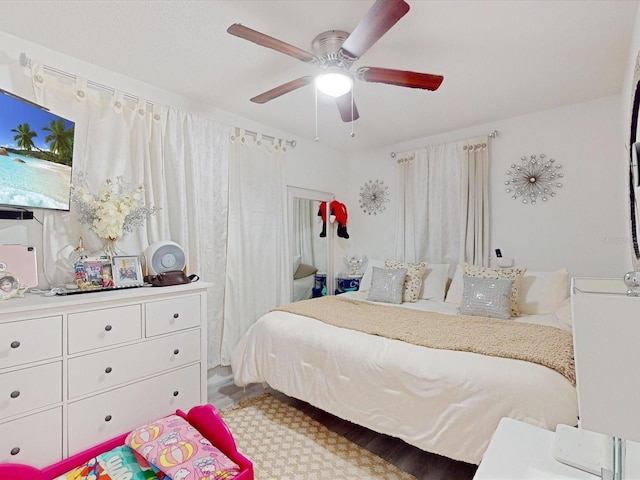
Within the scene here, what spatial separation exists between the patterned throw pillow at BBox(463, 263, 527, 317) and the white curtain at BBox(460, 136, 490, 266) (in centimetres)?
43

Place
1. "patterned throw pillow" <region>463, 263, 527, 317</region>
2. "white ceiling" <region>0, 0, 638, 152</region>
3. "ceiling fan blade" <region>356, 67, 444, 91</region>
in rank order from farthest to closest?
"patterned throw pillow" <region>463, 263, 527, 317</region> → "ceiling fan blade" <region>356, 67, 444, 91</region> → "white ceiling" <region>0, 0, 638, 152</region>

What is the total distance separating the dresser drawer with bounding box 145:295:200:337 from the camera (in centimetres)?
192

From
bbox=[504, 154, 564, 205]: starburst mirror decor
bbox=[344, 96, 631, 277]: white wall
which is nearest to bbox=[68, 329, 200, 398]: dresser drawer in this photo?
bbox=[344, 96, 631, 277]: white wall

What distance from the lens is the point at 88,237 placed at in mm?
2143

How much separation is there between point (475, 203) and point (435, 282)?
0.93 metres

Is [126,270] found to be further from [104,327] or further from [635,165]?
[635,165]

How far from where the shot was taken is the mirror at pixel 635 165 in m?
1.63

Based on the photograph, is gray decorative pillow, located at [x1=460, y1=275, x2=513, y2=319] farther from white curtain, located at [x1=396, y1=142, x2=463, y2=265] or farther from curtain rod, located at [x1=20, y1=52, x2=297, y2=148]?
curtain rod, located at [x1=20, y1=52, x2=297, y2=148]

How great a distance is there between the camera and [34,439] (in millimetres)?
1504

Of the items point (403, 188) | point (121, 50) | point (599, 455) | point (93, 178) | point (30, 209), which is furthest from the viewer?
point (403, 188)

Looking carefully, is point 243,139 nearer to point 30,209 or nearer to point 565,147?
point 30,209

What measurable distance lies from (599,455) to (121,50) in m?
2.93

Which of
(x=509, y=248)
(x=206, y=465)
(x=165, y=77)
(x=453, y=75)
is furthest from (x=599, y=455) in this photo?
(x=165, y=77)

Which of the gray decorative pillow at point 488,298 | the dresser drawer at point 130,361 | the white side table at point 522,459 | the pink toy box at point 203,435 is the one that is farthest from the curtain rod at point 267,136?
the white side table at point 522,459
